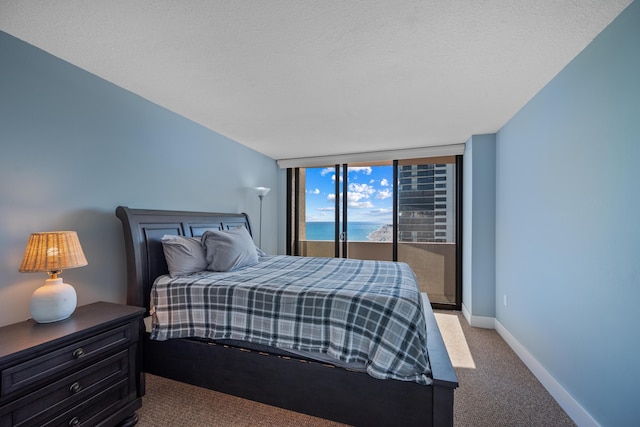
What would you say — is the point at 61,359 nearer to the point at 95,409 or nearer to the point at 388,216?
the point at 95,409

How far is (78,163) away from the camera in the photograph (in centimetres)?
196

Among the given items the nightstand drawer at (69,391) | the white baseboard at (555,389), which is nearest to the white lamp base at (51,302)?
the nightstand drawer at (69,391)

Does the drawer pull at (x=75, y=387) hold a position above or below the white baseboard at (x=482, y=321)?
above

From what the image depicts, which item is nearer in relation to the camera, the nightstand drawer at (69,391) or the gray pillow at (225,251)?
the nightstand drawer at (69,391)

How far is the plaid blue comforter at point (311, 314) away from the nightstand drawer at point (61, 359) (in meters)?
0.35

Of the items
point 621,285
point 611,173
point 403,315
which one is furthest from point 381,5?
point 621,285

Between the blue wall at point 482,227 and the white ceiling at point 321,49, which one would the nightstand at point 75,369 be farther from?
the blue wall at point 482,227

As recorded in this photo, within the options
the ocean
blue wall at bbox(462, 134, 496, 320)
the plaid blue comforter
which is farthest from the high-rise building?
the plaid blue comforter

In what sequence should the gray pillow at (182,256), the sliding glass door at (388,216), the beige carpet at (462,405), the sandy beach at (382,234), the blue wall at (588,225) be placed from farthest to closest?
1. the sandy beach at (382,234)
2. the sliding glass door at (388,216)
3. the gray pillow at (182,256)
4. the beige carpet at (462,405)
5. the blue wall at (588,225)

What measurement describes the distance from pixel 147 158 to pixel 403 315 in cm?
255

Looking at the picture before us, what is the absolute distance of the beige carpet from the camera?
1761 mm

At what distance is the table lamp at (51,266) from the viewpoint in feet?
4.91

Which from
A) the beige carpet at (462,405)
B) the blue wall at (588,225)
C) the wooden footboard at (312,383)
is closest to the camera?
the blue wall at (588,225)

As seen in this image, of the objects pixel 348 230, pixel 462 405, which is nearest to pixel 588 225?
pixel 462 405
